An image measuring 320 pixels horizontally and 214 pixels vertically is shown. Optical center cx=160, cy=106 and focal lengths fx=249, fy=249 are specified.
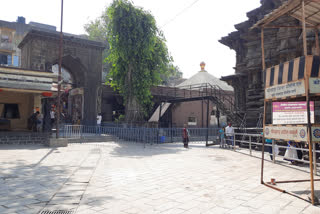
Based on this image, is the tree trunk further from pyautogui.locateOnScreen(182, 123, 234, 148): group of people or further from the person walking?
the person walking

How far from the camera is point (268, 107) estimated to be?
1484 cm

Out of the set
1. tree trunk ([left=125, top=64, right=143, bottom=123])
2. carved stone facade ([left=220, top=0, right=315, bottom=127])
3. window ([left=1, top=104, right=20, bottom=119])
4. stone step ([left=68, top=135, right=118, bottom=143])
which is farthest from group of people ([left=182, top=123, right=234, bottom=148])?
window ([left=1, top=104, right=20, bottom=119])

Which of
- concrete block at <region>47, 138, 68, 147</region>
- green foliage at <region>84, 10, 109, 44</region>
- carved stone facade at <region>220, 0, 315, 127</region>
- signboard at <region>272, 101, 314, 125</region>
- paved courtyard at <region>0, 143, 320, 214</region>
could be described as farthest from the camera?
green foliage at <region>84, 10, 109, 44</region>

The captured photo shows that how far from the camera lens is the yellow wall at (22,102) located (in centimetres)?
1861

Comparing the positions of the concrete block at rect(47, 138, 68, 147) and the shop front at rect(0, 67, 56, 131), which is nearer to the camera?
the concrete block at rect(47, 138, 68, 147)

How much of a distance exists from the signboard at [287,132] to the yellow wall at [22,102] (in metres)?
17.6

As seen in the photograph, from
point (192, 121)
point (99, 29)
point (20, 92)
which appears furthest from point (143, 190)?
point (99, 29)

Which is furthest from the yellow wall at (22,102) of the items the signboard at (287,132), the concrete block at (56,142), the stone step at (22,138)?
the signboard at (287,132)

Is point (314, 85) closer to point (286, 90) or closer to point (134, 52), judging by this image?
point (286, 90)

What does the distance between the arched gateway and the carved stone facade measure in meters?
14.2

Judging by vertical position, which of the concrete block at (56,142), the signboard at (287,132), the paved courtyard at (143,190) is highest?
the signboard at (287,132)

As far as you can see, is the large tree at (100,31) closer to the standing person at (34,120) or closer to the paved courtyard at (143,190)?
the standing person at (34,120)

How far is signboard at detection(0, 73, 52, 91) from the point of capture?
15719 mm

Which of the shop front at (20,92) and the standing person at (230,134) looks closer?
the standing person at (230,134)
